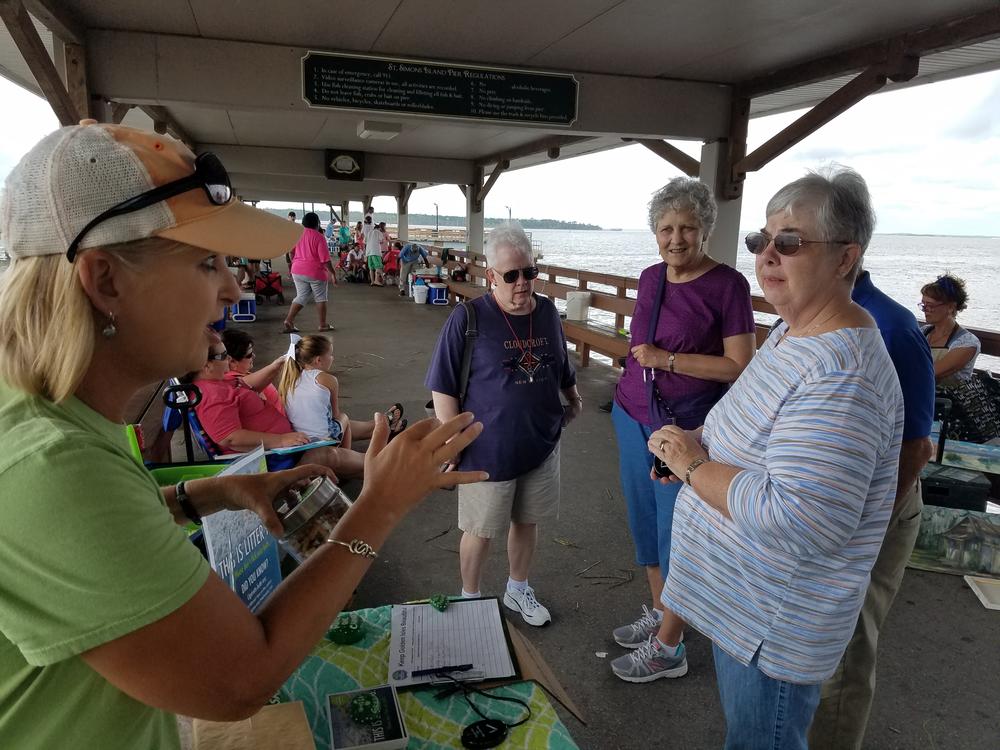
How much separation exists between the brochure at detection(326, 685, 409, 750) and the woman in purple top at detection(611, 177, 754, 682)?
4.71 ft

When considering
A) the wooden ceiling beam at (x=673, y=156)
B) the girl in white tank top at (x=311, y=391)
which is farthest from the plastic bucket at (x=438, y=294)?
the girl in white tank top at (x=311, y=391)

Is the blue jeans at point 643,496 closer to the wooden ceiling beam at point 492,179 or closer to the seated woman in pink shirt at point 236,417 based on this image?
the seated woman in pink shirt at point 236,417

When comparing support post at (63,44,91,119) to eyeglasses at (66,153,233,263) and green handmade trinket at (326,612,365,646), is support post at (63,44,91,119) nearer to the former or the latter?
green handmade trinket at (326,612,365,646)

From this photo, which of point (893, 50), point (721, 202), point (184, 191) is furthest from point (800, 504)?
point (721, 202)

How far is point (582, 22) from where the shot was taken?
469 cm

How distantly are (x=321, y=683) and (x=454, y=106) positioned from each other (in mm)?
5155

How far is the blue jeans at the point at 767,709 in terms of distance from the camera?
1486 millimetres

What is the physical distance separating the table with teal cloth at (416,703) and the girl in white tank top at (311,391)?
8.30ft

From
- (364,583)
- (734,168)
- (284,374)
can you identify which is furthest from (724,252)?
(364,583)

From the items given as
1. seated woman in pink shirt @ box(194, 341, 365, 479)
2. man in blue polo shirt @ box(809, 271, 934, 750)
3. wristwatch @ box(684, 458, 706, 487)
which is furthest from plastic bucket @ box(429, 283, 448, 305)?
wristwatch @ box(684, 458, 706, 487)

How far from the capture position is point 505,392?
101 inches

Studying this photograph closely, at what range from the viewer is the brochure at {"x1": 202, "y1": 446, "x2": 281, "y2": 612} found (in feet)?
6.38

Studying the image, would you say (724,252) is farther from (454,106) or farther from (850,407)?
(850,407)

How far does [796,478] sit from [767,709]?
0.60 m
